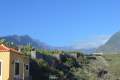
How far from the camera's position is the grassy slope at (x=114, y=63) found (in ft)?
196

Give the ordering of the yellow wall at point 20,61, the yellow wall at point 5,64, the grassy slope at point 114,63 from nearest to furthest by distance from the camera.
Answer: the yellow wall at point 5,64
the yellow wall at point 20,61
the grassy slope at point 114,63

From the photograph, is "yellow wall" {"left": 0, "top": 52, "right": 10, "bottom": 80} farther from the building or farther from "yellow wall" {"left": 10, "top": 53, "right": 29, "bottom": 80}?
"yellow wall" {"left": 10, "top": 53, "right": 29, "bottom": 80}

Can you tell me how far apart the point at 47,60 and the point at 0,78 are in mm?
15584

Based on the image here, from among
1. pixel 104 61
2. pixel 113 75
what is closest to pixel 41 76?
pixel 113 75

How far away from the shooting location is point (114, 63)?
217 feet

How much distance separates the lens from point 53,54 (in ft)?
188

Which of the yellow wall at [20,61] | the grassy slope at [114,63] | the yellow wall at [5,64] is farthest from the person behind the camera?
the grassy slope at [114,63]

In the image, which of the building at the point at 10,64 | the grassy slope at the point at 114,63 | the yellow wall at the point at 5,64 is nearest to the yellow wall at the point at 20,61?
the building at the point at 10,64

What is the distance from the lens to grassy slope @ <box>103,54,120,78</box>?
59.8m

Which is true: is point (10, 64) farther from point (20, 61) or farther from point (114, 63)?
point (114, 63)

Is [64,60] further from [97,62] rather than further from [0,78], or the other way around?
[0,78]

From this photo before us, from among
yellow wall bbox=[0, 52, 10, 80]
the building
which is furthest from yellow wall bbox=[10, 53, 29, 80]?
yellow wall bbox=[0, 52, 10, 80]

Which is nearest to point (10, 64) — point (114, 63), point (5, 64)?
point (5, 64)

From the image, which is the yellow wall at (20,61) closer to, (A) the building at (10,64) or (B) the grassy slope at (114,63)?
A: (A) the building at (10,64)
